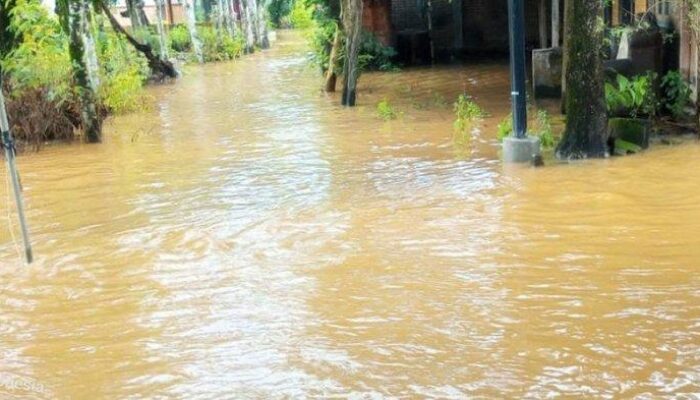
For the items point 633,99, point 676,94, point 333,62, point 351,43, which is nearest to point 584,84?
point 633,99

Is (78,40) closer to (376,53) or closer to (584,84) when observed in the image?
(584,84)

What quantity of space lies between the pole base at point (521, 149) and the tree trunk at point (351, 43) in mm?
6897

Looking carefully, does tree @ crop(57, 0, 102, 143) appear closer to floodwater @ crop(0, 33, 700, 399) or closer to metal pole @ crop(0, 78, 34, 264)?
floodwater @ crop(0, 33, 700, 399)

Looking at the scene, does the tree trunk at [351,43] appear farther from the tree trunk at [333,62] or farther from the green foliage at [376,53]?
the green foliage at [376,53]

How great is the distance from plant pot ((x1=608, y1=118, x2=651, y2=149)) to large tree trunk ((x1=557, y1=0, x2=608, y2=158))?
42 centimetres

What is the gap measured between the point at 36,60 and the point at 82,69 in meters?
0.84

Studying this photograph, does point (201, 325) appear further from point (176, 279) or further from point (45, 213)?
point (45, 213)

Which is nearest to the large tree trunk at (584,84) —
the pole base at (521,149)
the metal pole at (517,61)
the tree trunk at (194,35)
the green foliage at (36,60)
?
the pole base at (521,149)

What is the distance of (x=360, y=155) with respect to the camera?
11.8 m

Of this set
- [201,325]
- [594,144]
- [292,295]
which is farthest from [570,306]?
[594,144]

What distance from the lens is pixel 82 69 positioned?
13.5m

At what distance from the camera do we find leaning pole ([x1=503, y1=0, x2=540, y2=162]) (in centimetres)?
1023

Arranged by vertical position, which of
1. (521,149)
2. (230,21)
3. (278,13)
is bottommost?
(521,149)

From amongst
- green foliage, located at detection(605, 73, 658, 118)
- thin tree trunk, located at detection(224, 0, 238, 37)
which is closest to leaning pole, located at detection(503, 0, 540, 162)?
green foliage, located at detection(605, 73, 658, 118)
